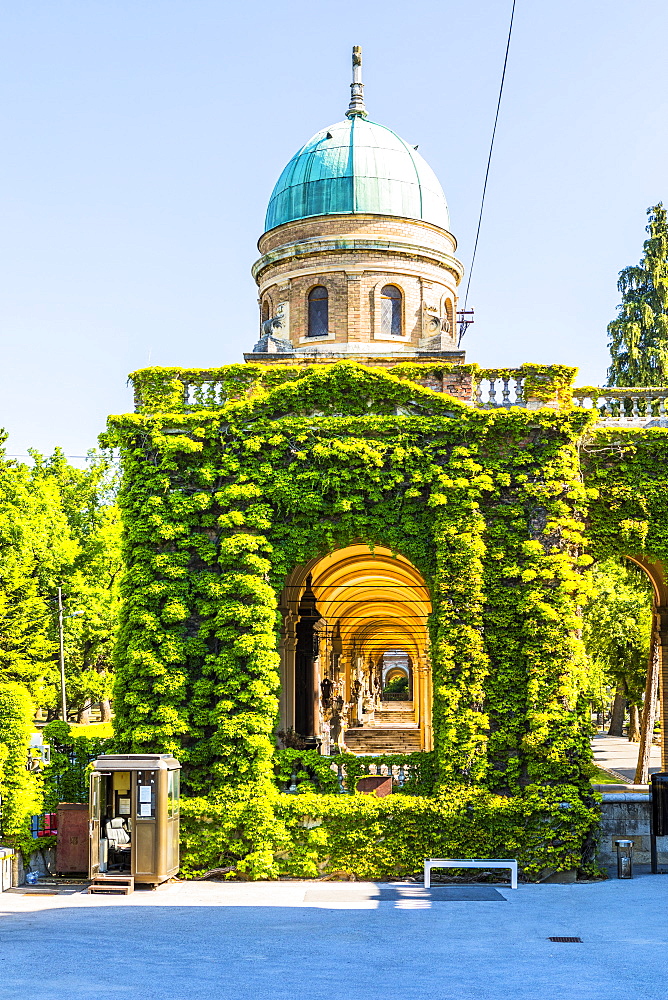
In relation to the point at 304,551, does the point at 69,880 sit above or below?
below

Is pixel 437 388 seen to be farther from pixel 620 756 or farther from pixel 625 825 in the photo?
pixel 620 756

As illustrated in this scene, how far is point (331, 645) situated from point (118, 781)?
21.1 metres

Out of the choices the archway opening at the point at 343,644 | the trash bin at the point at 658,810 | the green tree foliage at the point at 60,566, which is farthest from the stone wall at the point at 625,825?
the green tree foliage at the point at 60,566

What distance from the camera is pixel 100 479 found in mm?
45375

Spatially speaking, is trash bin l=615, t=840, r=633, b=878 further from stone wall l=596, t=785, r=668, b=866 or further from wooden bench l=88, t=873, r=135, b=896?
wooden bench l=88, t=873, r=135, b=896

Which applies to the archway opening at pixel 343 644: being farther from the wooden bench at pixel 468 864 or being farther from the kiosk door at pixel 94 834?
the kiosk door at pixel 94 834

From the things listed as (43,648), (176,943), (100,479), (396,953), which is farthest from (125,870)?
(100,479)

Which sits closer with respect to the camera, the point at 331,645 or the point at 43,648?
the point at 43,648

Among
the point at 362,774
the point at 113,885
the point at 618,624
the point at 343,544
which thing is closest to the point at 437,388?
the point at 343,544

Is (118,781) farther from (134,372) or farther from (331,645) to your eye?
(331,645)

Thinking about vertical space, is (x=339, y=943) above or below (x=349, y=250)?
below

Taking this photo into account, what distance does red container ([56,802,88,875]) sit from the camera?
17.7 metres

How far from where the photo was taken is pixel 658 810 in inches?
715

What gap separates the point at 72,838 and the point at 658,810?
10.0m
